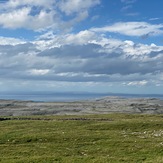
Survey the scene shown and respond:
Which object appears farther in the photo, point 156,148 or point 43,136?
point 43,136

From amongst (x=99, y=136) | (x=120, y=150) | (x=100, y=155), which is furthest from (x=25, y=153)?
(x=99, y=136)

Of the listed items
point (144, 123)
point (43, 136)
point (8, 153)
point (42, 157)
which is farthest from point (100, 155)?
point (144, 123)

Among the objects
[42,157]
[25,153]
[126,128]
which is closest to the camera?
[42,157]

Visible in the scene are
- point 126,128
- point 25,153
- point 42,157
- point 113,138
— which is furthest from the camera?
point 126,128

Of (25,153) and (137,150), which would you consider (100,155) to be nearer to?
(137,150)

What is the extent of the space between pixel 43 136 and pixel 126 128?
1773 centimetres

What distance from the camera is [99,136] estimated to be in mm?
50750

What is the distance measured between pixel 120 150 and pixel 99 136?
33.8 feet

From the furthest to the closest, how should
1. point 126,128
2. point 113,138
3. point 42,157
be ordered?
point 126,128, point 113,138, point 42,157

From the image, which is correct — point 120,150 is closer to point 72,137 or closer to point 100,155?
point 100,155

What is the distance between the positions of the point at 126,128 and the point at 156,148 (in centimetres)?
2140

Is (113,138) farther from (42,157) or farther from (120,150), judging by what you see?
(42,157)

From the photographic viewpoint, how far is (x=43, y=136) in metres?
51.6

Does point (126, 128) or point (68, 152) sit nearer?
point (68, 152)
